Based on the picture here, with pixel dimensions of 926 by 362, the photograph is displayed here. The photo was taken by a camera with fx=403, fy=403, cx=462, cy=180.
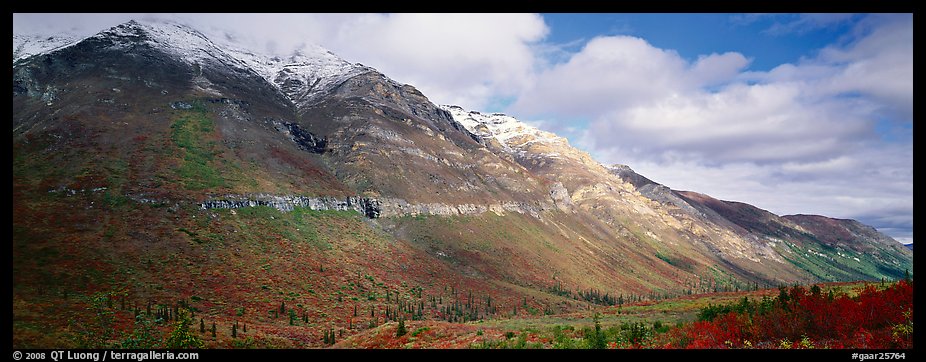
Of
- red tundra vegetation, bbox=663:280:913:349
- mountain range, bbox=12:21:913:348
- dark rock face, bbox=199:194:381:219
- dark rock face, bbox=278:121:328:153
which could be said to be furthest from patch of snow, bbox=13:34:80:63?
red tundra vegetation, bbox=663:280:913:349

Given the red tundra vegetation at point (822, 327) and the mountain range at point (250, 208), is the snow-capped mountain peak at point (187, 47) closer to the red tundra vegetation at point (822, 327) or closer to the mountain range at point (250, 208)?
the mountain range at point (250, 208)

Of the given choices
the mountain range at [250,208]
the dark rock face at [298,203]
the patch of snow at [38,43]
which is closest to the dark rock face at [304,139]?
the mountain range at [250,208]

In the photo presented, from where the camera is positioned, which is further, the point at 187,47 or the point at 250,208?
the point at 187,47

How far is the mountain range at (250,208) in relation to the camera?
176 ft

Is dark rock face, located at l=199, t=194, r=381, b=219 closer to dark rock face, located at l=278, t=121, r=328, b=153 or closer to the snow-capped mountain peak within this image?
dark rock face, located at l=278, t=121, r=328, b=153

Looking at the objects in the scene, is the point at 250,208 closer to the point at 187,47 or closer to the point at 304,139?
the point at 304,139

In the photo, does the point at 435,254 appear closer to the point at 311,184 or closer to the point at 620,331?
the point at 311,184

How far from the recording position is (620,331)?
2481cm

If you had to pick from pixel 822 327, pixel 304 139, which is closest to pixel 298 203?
pixel 304 139

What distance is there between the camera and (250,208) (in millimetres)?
84125

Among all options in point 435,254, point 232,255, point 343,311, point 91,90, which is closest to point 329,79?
point 91,90
